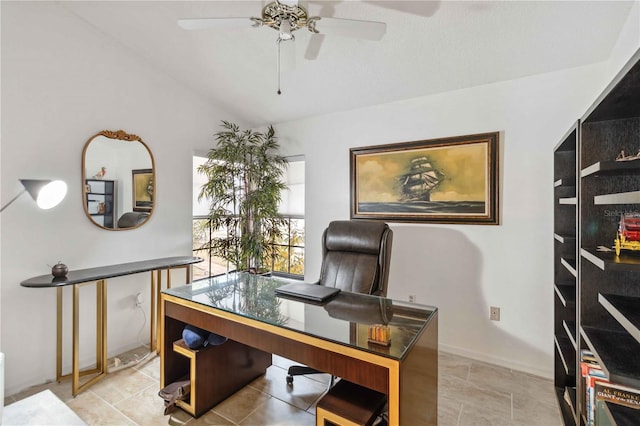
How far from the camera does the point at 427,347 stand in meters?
1.44

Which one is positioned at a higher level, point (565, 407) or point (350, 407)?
point (350, 407)

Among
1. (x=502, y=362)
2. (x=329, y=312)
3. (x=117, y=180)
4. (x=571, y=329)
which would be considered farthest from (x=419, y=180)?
(x=117, y=180)

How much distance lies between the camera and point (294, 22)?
5.61 ft

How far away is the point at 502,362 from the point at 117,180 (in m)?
3.70

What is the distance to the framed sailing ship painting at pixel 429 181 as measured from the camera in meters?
2.65

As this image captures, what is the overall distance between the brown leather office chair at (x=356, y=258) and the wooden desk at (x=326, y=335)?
46 cm

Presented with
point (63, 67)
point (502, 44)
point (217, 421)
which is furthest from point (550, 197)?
point (63, 67)

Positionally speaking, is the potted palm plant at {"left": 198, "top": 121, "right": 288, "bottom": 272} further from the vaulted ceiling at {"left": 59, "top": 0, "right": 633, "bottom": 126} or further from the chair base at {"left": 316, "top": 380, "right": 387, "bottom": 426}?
the chair base at {"left": 316, "top": 380, "right": 387, "bottom": 426}

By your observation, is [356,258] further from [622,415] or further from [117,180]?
[117,180]

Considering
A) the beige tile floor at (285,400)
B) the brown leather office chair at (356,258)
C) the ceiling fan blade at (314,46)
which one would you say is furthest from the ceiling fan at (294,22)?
the beige tile floor at (285,400)

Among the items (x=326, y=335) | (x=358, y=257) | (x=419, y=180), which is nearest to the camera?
(x=326, y=335)

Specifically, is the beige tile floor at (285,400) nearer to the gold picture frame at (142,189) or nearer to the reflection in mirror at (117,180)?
the reflection in mirror at (117,180)

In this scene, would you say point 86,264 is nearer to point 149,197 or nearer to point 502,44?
point 149,197

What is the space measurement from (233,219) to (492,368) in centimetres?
286
